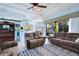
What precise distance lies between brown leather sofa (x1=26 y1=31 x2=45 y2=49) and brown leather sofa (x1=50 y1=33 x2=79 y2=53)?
1.03 ft

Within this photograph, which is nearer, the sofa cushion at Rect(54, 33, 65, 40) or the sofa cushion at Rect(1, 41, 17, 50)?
the sofa cushion at Rect(1, 41, 17, 50)

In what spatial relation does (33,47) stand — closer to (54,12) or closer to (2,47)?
(2,47)

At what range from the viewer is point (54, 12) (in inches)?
103

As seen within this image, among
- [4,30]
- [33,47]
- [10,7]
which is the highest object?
[10,7]

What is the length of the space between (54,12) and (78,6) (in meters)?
0.61

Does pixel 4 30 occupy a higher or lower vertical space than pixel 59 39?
higher

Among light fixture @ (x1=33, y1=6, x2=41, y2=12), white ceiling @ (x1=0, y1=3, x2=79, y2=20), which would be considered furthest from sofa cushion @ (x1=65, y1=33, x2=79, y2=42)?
light fixture @ (x1=33, y1=6, x2=41, y2=12)

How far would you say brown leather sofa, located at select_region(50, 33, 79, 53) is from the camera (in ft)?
7.57

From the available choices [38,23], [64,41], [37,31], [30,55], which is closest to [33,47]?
[30,55]

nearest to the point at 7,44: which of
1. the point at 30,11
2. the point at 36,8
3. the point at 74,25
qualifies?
the point at 30,11

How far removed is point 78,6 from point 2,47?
2.10m

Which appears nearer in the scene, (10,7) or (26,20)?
(10,7)

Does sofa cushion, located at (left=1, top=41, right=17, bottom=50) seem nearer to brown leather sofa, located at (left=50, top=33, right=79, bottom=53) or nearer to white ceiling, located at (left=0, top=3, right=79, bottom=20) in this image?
white ceiling, located at (left=0, top=3, right=79, bottom=20)

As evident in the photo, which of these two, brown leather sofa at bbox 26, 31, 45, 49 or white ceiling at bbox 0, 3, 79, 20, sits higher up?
white ceiling at bbox 0, 3, 79, 20
